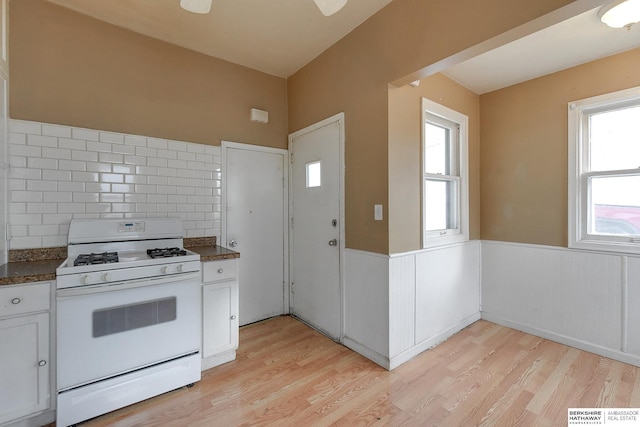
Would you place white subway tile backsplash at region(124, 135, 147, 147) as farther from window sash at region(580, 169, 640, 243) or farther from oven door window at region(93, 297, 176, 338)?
window sash at region(580, 169, 640, 243)

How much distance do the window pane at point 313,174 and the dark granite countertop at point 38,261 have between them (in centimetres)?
108

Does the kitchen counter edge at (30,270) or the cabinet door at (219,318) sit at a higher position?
the kitchen counter edge at (30,270)

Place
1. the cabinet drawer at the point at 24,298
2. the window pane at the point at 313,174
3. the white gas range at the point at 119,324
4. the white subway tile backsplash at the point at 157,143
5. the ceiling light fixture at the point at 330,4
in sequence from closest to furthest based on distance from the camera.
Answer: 1. the ceiling light fixture at the point at 330,4
2. the cabinet drawer at the point at 24,298
3. the white gas range at the point at 119,324
4. the white subway tile backsplash at the point at 157,143
5. the window pane at the point at 313,174

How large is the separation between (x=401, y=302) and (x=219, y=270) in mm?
1482

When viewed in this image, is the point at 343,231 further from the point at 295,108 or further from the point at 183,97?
the point at 183,97

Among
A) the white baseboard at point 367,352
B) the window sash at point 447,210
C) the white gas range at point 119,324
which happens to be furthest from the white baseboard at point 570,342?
the white gas range at point 119,324

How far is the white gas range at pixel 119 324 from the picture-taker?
159cm

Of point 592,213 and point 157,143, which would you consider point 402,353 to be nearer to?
point 592,213

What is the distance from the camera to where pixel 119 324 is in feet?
5.65

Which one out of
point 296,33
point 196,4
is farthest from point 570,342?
point 196,4

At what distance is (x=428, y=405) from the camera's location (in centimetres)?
179

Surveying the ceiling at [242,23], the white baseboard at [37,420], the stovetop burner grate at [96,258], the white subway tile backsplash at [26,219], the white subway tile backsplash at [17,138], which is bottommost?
the white baseboard at [37,420]

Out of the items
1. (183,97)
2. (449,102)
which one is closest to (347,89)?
(449,102)

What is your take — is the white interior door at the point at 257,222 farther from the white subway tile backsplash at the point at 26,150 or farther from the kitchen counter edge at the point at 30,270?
the white subway tile backsplash at the point at 26,150
